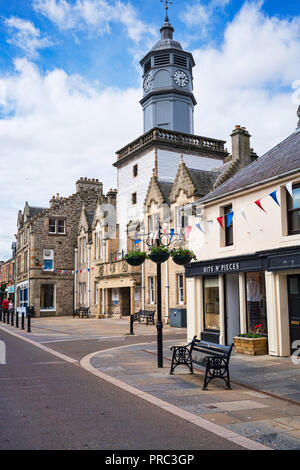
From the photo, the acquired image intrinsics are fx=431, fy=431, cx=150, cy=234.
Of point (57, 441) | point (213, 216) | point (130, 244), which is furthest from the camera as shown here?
point (130, 244)

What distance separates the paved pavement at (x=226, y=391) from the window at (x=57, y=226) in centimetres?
2848

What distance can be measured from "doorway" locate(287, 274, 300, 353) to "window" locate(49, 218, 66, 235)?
107 ft

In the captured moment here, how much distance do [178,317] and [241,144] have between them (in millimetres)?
11110

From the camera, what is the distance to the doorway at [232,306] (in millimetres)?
15203

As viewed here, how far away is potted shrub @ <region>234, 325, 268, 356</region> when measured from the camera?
42.8ft

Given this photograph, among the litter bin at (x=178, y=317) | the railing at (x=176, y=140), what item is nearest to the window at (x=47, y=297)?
the railing at (x=176, y=140)

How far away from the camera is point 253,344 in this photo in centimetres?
1302

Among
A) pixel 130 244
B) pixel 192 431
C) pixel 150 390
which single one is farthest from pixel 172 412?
pixel 130 244

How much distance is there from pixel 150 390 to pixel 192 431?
2814 mm

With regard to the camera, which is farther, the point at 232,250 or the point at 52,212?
the point at 52,212

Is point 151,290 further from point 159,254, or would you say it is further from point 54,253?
point 159,254

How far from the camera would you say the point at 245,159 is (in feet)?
86.8

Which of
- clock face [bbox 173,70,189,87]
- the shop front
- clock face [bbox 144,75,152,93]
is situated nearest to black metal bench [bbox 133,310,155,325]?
the shop front
